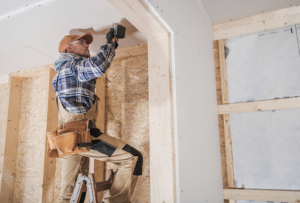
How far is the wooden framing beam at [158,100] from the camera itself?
1158 millimetres

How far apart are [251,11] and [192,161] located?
5.29 feet

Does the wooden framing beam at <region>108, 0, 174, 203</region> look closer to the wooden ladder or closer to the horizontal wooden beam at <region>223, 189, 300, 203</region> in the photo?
the wooden ladder

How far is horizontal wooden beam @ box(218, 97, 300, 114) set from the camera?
188cm

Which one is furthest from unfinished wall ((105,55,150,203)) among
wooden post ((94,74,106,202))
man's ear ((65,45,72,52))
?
man's ear ((65,45,72,52))

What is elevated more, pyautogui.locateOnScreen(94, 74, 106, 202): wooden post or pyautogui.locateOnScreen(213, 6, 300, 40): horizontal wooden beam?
pyautogui.locateOnScreen(213, 6, 300, 40): horizontal wooden beam

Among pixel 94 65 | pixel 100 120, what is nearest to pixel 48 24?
pixel 94 65

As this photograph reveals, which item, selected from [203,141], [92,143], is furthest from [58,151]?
[203,141]

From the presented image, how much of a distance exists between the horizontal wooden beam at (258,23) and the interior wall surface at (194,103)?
187 mm

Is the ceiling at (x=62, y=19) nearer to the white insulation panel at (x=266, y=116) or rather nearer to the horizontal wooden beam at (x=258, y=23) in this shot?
the horizontal wooden beam at (x=258, y=23)

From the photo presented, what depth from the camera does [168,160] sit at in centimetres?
119

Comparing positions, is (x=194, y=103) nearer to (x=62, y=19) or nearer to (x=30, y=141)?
(x=62, y=19)

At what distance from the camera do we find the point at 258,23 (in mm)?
2111

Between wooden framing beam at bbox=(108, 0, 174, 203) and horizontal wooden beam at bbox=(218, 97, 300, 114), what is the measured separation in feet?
3.55

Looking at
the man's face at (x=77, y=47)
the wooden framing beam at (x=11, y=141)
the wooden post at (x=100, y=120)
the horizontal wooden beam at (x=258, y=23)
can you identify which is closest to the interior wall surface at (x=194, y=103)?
the horizontal wooden beam at (x=258, y=23)
